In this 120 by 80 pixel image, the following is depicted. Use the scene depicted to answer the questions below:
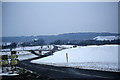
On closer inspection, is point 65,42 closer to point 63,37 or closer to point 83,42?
point 63,37

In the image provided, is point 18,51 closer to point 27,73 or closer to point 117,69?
point 27,73

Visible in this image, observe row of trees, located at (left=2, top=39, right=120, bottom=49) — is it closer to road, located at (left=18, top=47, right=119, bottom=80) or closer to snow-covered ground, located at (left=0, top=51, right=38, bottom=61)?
snow-covered ground, located at (left=0, top=51, right=38, bottom=61)

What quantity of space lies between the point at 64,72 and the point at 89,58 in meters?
1.61

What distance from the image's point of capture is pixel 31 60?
6.57m

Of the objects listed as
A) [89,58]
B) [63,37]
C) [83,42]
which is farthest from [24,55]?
[89,58]

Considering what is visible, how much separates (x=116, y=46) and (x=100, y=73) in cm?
196

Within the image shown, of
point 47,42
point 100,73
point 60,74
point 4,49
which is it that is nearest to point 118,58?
point 100,73

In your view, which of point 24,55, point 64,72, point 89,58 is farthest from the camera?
point 24,55

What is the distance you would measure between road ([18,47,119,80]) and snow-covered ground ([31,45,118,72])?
24cm

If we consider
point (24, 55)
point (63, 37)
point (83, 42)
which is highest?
point (63, 37)

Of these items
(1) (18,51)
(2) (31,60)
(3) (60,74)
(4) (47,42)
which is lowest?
(3) (60,74)

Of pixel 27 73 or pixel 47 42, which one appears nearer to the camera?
pixel 27 73

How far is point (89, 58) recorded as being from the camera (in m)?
6.23

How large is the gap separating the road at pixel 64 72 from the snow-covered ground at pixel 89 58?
9.3 inches
